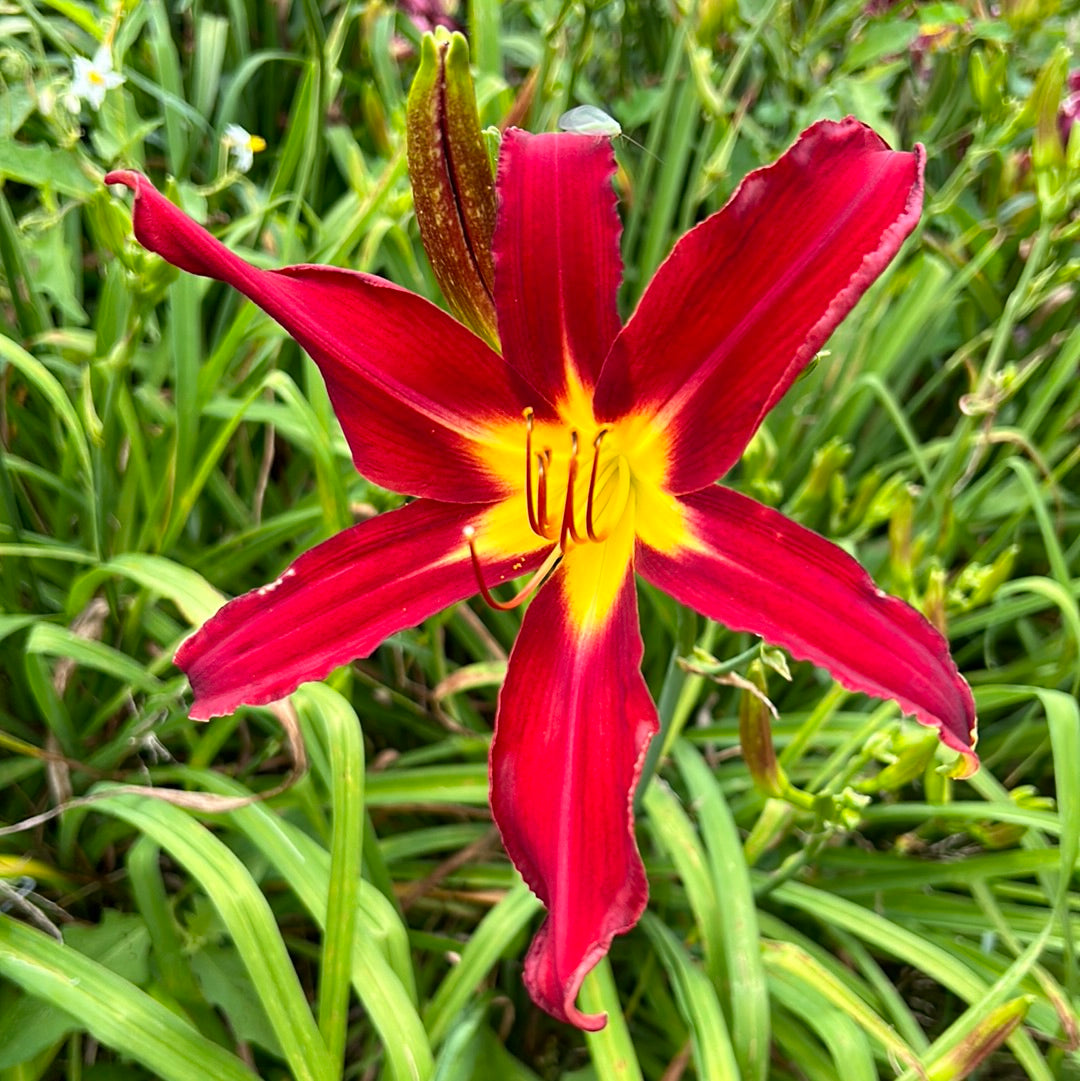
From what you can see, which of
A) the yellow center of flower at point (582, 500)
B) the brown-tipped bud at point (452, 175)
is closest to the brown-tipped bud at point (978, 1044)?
the yellow center of flower at point (582, 500)

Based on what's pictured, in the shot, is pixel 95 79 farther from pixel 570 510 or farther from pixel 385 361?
pixel 570 510

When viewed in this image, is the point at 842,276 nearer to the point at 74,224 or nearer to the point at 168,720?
the point at 168,720

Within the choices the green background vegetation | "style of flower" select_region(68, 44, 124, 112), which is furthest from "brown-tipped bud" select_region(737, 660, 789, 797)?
"style of flower" select_region(68, 44, 124, 112)

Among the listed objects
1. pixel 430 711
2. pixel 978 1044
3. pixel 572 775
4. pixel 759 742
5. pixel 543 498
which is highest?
pixel 543 498

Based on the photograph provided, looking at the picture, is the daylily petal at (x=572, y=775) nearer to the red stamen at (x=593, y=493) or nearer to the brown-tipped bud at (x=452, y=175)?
the red stamen at (x=593, y=493)

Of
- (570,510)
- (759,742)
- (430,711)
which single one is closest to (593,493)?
(570,510)

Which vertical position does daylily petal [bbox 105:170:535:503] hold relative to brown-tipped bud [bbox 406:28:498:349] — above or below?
below

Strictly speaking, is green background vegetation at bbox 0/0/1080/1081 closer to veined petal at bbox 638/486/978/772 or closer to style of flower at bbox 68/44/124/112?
style of flower at bbox 68/44/124/112
